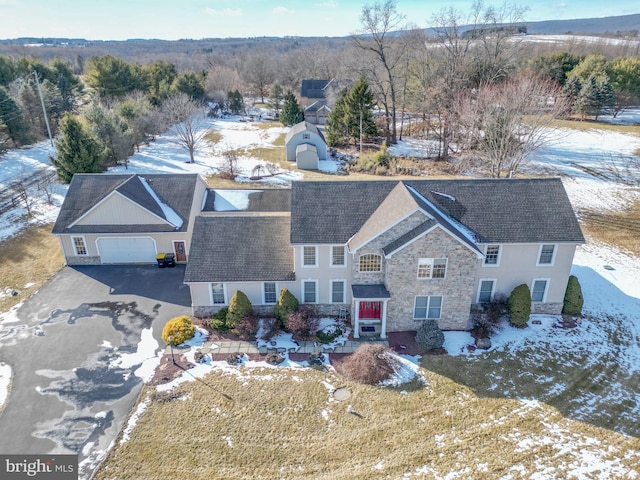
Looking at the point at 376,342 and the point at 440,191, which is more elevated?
the point at 440,191

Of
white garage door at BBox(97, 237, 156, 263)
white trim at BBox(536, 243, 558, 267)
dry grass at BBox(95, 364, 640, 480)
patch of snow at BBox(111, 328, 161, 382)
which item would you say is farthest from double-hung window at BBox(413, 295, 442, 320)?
white garage door at BBox(97, 237, 156, 263)

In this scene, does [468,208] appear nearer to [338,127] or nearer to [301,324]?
[301,324]

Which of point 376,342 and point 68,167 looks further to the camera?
point 68,167

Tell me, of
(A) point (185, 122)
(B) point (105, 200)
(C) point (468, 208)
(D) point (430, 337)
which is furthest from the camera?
(A) point (185, 122)

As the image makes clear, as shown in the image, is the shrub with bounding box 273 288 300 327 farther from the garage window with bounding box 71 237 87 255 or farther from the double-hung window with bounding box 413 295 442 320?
the garage window with bounding box 71 237 87 255

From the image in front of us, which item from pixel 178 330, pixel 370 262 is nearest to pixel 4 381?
pixel 178 330

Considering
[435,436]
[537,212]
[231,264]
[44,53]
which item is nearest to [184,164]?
[231,264]

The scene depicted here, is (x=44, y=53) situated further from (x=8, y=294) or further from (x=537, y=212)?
(x=537, y=212)
